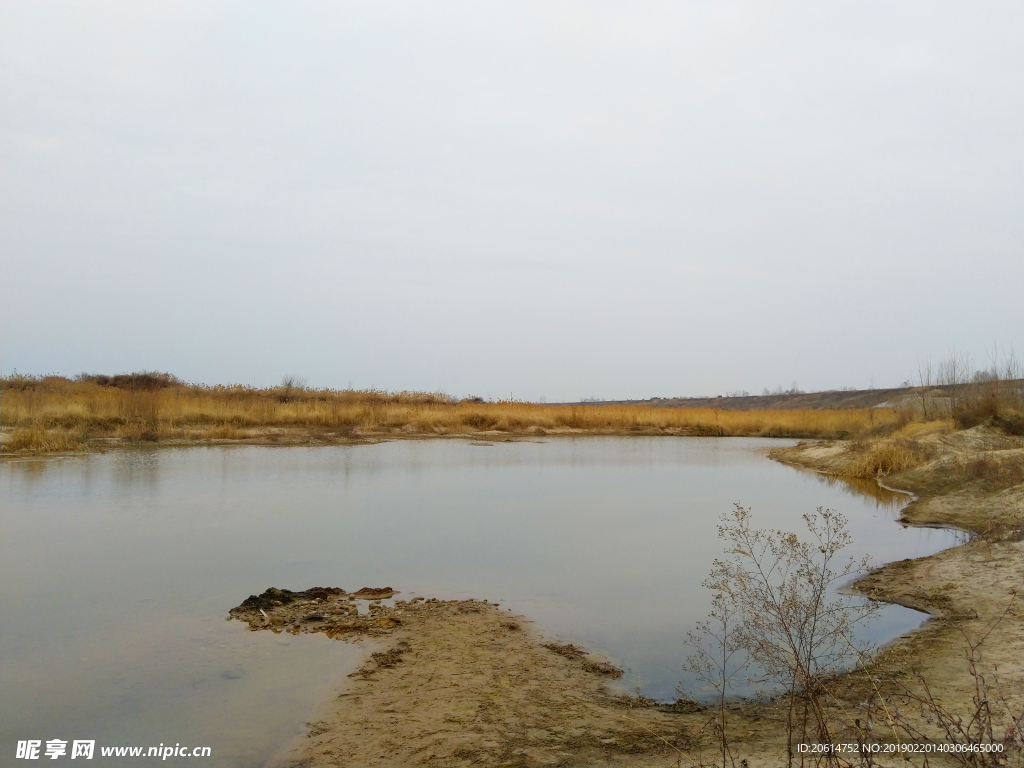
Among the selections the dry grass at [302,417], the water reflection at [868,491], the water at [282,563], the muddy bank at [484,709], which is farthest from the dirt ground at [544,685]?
the dry grass at [302,417]

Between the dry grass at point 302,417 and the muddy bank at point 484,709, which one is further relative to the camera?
the dry grass at point 302,417

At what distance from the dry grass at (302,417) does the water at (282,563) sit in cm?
511

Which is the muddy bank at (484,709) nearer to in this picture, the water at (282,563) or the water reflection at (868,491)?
the water at (282,563)

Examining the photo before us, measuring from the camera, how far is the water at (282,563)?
412 centimetres

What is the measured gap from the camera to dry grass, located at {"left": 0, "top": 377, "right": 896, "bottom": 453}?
20.2 m

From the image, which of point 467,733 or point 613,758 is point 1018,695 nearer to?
point 613,758

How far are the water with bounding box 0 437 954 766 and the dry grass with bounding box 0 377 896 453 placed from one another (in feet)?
16.8

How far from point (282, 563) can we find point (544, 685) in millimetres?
3943

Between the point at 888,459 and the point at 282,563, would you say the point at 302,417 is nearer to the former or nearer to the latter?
the point at 888,459

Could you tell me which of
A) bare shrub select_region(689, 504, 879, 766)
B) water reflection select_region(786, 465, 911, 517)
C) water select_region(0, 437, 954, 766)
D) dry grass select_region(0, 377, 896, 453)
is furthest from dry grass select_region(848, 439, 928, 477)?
dry grass select_region(0, 377, 896, 453)

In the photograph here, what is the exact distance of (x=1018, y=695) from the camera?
12.4 ft

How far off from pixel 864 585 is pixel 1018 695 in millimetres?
3146

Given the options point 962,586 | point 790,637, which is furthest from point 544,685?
point 962,586

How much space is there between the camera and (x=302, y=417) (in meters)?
26.0
